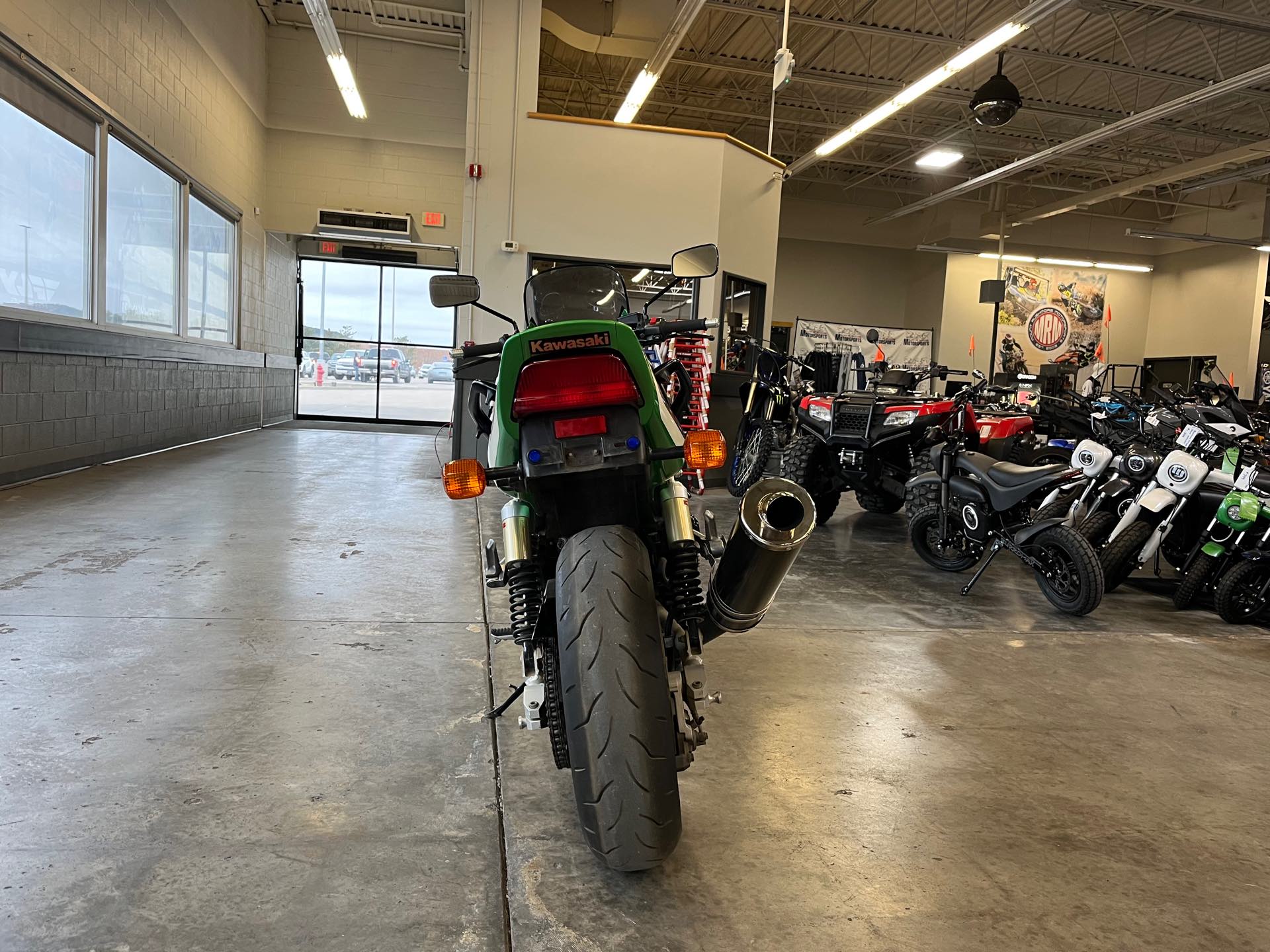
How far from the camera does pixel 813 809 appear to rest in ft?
5.97

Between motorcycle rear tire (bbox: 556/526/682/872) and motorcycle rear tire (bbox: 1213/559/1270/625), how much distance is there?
3.30 meters

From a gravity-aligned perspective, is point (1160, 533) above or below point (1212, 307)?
below

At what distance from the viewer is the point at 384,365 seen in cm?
1390

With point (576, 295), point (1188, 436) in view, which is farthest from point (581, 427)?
point (1188, 436)

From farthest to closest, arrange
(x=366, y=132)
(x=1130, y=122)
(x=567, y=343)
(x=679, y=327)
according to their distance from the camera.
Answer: (x=366, y=132) < (x=1130, y=122) < (x=679, y=327) < (x=567, y=343)

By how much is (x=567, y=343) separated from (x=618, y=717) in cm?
69

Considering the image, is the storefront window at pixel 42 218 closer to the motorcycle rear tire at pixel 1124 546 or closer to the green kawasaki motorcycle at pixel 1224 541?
the motorcycle rear tire at pixel 1124 546

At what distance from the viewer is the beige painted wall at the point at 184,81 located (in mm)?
5848

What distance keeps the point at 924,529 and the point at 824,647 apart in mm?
1733

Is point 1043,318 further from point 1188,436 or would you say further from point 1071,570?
point 1071,570

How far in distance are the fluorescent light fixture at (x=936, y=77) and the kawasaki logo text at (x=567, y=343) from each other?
24.8 ft

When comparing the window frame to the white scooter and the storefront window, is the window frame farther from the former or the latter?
the white scooter

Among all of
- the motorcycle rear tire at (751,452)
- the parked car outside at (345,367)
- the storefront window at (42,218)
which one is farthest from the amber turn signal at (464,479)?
the parked car outside at (345,367)

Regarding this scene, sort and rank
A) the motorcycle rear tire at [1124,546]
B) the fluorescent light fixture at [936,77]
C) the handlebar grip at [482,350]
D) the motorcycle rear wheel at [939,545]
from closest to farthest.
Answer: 1. the handlebar grip at [482,350]
2. the motorcycle rear tire at [1124,546]
3. the motorcycle rear wheel at [939,545]
4. the fluorescent light fixture at [936,77]
